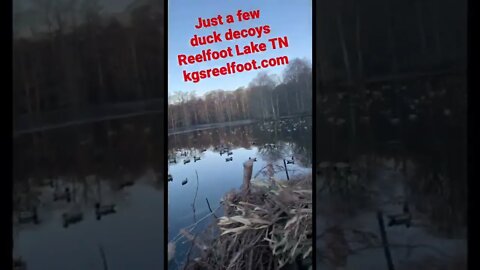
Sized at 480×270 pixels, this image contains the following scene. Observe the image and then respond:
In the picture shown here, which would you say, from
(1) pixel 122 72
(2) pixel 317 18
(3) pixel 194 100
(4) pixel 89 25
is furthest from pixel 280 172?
(4) pixel 89 25

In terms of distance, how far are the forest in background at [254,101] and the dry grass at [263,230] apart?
368 millimetres

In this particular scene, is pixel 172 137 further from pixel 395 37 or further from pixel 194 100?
pixel 395 37

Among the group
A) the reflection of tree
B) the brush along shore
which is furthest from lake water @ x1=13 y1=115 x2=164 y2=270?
the brush along shore

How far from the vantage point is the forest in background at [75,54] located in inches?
108

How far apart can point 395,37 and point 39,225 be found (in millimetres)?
2096

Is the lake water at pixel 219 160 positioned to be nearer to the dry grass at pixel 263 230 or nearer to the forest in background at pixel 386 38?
the dry grass at pixel 263 230

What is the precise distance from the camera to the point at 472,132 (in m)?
2.55

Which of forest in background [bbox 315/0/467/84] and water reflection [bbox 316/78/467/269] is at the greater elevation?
forest in background [bbox 315/0/467/84]

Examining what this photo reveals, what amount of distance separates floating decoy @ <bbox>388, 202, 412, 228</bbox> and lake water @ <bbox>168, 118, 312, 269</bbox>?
47 cm

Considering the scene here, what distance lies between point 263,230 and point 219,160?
0.43m

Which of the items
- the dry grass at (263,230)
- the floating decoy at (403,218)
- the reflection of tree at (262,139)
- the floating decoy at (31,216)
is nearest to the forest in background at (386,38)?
the reflection of tree at (262,139)

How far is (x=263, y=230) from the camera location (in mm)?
2678

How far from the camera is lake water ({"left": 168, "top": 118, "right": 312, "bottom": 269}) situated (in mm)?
2664

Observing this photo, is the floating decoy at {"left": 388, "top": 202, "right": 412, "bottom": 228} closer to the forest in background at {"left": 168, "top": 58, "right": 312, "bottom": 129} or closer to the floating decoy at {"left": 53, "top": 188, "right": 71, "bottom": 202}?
the forest in background at {"left": 168, "top": 58, "right": 312, "bottom": 129}
